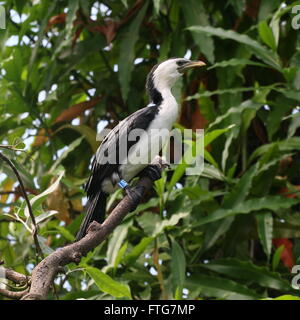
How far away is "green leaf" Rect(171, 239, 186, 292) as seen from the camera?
3.18 metres

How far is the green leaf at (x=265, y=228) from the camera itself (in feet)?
10.7

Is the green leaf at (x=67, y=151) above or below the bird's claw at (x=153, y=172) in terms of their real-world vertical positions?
above

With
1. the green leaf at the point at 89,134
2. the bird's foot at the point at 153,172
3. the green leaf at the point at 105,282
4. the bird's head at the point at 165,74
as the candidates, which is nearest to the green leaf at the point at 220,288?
the green leaf at the point at 89,134

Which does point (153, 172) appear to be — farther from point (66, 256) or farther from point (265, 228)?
point (265, 228)

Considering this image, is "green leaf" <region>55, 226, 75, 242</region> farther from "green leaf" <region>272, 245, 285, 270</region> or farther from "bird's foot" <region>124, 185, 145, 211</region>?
"bird's foot" <region>124, 185, 145, 211</region>

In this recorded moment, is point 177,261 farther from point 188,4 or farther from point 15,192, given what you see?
point 188,4

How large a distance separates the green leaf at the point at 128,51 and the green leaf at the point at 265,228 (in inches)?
32.9

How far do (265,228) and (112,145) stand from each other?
44.8 inches

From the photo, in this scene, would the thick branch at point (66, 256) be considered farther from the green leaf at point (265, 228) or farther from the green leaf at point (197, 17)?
the green leaf at point (197, 17)

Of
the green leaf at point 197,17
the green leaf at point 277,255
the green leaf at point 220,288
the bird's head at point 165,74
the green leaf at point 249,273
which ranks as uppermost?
the green leaf at point 197,17

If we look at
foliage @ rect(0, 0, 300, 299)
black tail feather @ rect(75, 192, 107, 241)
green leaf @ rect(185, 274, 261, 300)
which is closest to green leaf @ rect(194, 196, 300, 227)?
foliage @ rect(0, 0, 300, 299)

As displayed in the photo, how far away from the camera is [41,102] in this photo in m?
4.19
